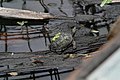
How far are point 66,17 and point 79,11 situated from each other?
48 centimetres

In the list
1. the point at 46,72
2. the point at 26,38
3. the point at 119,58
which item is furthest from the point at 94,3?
the point at 119,58

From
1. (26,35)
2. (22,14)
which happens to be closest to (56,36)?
(26,35)

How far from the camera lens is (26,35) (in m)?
5.86

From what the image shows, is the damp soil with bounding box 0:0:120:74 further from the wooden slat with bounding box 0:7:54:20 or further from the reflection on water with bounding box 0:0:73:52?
the wooden slat with bounding box 0:7:54:20

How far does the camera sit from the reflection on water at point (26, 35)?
5535 mm

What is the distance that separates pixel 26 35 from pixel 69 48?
1.04m

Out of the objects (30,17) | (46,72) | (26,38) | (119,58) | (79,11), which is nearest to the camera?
(119,58)

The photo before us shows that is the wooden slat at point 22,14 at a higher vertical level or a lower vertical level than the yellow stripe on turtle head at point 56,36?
higher

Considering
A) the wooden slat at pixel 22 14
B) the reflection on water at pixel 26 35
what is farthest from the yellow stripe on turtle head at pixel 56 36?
the wooden slat at pixel 22 14

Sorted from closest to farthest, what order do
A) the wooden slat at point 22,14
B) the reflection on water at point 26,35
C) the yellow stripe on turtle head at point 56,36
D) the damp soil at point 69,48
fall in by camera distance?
the damp soil at point 69,48
the reflection on water at point 26,35
the yellow stripe on turtle head at point 56,36
the wooden slat at point 22,14

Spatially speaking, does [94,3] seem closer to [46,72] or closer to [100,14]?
[100,14]

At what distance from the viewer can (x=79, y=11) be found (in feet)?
22.2

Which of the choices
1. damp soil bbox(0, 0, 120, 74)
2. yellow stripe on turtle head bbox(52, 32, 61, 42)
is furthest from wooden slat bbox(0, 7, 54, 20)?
yellow stripe on turtle head bbox(52, 32, 61, 42)

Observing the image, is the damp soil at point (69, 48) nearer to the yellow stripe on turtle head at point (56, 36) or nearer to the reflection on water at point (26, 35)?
the reflection on water at point (26, 35)
